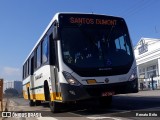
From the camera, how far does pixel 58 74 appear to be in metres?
12.1

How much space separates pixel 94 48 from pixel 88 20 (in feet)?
3.91

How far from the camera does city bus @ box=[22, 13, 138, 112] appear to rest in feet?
38.2

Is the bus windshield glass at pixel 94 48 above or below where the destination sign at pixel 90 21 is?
below

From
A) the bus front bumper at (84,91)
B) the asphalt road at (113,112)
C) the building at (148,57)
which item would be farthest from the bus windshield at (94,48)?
the building at (148,57)

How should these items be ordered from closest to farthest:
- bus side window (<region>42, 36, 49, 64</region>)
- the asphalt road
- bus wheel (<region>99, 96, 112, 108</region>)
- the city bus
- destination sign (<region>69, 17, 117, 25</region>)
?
the asphalt road, the city bus, destination sign (<region>69, 17, 117, 25</region>), bus side window (<region>42, 36, 49, 64</region>), bus wheel (<region>99, 96, 112, 108</region>)

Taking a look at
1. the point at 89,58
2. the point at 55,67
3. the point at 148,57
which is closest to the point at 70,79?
the point at 89,58

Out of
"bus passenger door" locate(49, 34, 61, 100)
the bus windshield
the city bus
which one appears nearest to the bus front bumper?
the city bus

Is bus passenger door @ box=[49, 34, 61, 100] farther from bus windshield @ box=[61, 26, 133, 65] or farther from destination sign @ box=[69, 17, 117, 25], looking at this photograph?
destination sign @ box=[69, 17, 117, 25]

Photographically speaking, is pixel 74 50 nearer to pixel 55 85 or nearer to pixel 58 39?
pixel 58 39

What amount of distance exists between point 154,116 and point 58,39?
4.34m

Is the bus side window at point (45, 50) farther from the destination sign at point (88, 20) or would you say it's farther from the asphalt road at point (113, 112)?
the asphalt road at point (113, 112)

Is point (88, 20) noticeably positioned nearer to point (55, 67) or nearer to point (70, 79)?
point (55, 67)

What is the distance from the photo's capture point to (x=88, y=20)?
41.6 feet

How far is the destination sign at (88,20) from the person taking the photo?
1243 centimetres
